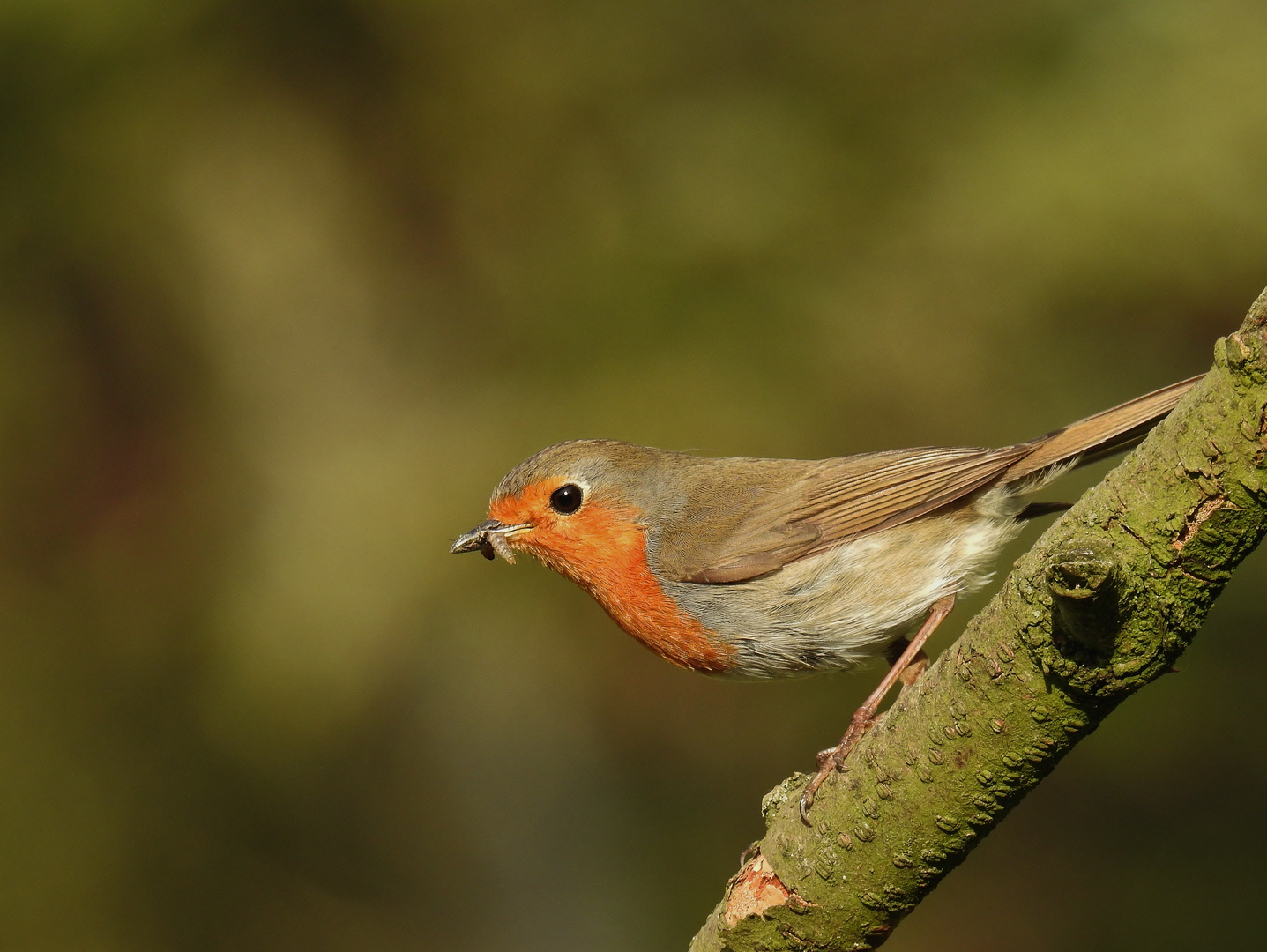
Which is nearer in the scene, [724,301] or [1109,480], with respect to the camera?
[1109,480]

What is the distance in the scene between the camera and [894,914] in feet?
7.95

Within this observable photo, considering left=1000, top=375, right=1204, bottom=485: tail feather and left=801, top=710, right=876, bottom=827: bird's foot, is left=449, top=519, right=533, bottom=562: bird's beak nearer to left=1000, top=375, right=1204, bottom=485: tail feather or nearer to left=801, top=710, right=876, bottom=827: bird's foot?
left=801, top=710, right=876, bottom=827: bird's foot

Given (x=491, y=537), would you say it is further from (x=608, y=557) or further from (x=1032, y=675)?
(x=1032, y=675)

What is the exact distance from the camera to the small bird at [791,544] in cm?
340

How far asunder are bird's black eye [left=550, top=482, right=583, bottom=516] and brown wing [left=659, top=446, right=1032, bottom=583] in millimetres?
334

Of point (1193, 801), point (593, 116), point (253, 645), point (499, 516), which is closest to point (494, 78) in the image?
point (593, 116)

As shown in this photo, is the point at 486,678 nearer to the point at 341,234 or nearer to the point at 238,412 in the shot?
the point at 238,412

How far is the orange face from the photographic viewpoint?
3.55 meters

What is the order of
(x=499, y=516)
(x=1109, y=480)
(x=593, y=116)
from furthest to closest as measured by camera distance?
(x=593, y=116) < (x=499, y=516) < (x=1109, y=480)

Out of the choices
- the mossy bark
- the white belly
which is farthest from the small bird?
the mossy bark

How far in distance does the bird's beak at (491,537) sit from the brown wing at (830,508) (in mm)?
518

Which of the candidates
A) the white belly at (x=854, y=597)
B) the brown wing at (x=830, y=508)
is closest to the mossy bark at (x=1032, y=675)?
the white belly at (x=854, y=597)

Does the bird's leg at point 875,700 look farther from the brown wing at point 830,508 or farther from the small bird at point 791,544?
the brown wing at point 830,508

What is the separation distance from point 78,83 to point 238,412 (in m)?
1.47
